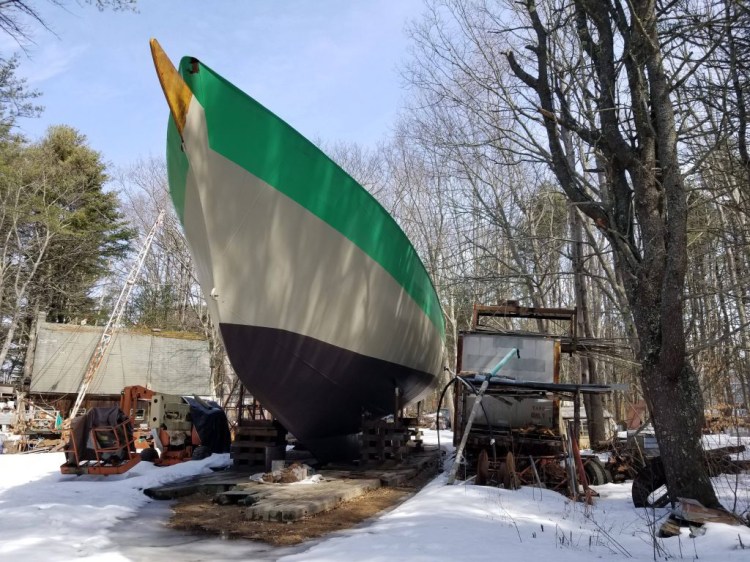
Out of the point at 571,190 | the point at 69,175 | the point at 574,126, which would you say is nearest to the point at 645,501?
the point at 571,190

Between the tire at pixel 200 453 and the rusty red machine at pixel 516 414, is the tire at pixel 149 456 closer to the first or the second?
the tire at pixel 200 453

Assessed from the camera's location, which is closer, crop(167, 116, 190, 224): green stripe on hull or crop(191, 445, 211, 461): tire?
crop(167, 116, 190, 224): green stripe on hull

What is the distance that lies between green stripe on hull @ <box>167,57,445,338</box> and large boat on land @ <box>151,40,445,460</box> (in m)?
0.01

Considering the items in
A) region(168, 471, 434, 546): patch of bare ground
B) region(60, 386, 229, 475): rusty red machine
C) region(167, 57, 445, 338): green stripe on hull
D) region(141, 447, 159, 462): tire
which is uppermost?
region(167, 57, 445, 338): green stripe on hull

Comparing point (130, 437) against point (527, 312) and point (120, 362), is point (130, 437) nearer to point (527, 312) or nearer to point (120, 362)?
point (527, 312)

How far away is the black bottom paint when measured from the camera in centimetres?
707

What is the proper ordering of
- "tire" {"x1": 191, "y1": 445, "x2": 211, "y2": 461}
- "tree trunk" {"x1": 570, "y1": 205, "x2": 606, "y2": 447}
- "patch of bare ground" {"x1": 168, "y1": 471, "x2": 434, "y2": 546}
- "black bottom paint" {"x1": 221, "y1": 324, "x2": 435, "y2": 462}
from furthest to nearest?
"tree trunk" {"x1": 570, "y1": 205, "x2": 606, "y2": 447}, "tire" {"x1": 191, "y1": 445, "x2": 211, "y2": 461}, "black bottom paint" {"x1": 221, "y1": 324, "x2": 435, "y2": 462}, "patch of bare ground" {"x1": 168, "y1": 471, "x2": 434, "y2": 546}

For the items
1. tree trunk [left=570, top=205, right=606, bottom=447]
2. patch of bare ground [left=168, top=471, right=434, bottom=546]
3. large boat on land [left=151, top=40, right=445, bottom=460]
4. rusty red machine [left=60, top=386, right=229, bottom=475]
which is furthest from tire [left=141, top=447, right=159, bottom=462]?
tree trunk [left=570, top=205, right=606, bottom=447]

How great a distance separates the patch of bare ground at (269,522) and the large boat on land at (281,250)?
5.76 ft

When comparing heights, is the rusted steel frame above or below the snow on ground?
above

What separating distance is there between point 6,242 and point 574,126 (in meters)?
21.1

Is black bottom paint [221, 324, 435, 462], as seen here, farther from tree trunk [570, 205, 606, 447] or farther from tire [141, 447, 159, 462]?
tree trunk [570, 205, 606, 447]

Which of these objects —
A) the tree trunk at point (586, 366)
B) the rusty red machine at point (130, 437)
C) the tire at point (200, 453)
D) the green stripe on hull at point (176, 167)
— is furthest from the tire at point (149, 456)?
the tree trunk at point (586, 366)

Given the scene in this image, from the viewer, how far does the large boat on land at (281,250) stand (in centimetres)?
648
